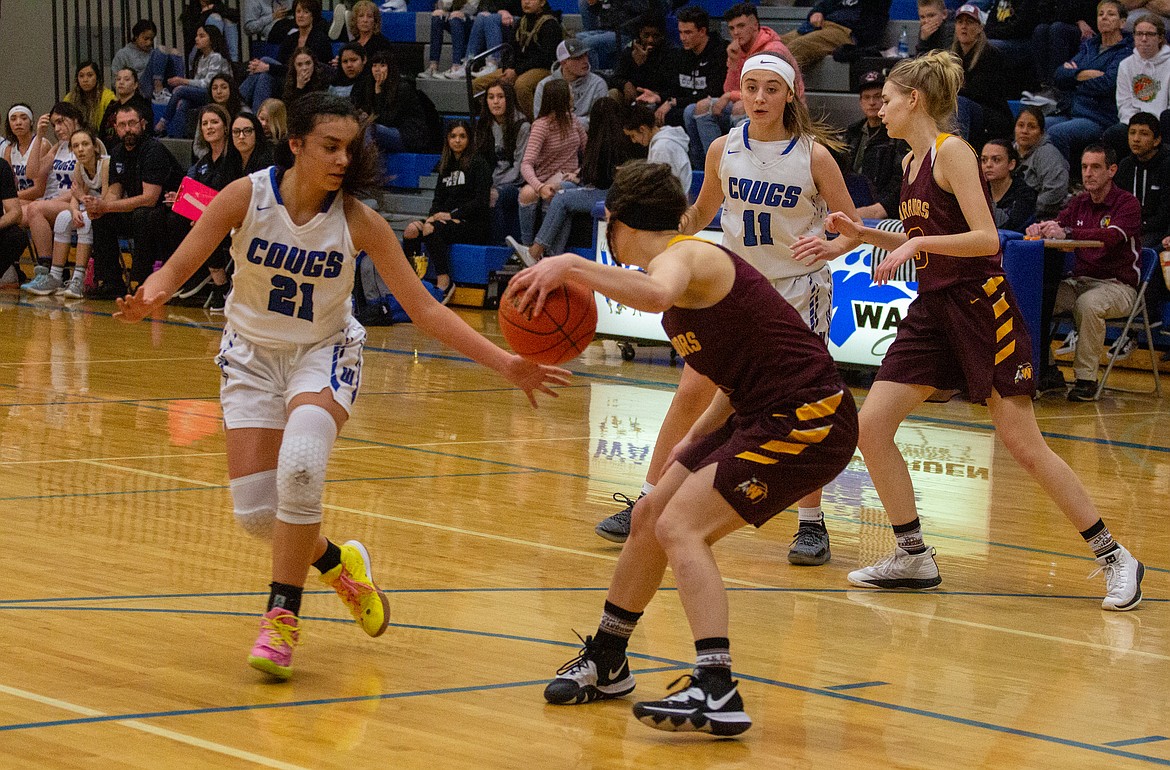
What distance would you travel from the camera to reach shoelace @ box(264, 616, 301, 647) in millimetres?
3982

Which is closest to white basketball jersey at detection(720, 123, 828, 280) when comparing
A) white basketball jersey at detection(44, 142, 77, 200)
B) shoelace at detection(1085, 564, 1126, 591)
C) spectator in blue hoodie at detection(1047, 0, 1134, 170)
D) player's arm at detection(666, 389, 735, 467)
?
player's arm at detection(666, 389, 735, 467)

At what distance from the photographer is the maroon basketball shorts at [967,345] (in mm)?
5348

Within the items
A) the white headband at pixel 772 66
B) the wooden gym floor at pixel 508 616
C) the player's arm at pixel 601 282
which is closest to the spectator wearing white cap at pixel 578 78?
the wooden gym floor at pixel 508 616

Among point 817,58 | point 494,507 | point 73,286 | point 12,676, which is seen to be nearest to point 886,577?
point 494,507

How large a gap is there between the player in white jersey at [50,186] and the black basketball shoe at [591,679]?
13129 mm

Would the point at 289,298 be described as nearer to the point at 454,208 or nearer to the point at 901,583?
the point at 901,583

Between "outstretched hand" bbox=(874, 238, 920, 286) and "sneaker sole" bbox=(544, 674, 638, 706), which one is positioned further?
"outstretched hand" bbox=(874, 238, 920, 286)

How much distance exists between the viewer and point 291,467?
4000 millimetres

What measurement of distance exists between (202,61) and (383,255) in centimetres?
1468

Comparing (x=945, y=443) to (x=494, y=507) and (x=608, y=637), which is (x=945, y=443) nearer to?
(x=494, y=507)

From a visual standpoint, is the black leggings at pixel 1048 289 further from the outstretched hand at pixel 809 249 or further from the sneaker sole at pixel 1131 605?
the outstretched hand at pixel 809 249

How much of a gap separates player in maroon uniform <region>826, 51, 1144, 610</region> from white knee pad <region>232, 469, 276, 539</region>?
213 centimetres

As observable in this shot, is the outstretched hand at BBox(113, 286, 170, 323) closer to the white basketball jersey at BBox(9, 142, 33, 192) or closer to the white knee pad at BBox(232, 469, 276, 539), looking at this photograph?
the white knee pad at BBox(232, 469, 276, 539)

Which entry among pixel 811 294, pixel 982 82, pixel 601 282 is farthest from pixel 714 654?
pixel 982 82
